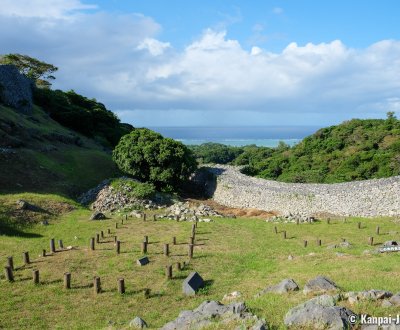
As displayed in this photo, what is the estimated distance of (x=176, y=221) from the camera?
29.1 m

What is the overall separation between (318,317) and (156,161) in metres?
32.4

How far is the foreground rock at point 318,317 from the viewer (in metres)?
9.33

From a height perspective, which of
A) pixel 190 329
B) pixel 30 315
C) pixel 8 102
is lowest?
pixel 30 315

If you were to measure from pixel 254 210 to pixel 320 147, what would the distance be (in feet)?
111

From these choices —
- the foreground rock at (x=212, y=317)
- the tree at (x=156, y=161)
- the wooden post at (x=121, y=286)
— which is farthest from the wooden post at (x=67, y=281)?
the tree at (x=156, y=161)

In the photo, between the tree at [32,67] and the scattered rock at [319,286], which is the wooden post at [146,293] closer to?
the scattered rock at [319,286]

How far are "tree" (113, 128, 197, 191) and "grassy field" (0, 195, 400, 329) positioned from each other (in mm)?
12167

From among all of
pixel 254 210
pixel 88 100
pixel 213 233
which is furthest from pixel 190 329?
pixel 88 100

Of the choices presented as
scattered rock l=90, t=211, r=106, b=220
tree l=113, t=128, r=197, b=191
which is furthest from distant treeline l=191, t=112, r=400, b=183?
scattered rock l=90, t=211, r=106, b=220

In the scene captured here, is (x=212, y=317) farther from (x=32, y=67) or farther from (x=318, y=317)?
(x=32, y=67)

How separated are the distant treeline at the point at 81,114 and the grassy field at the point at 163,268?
33526mm

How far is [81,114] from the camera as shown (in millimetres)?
61156

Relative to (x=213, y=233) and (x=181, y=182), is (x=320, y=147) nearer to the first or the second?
(x=181, y=182)

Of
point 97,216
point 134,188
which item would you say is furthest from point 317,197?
point 97,216
